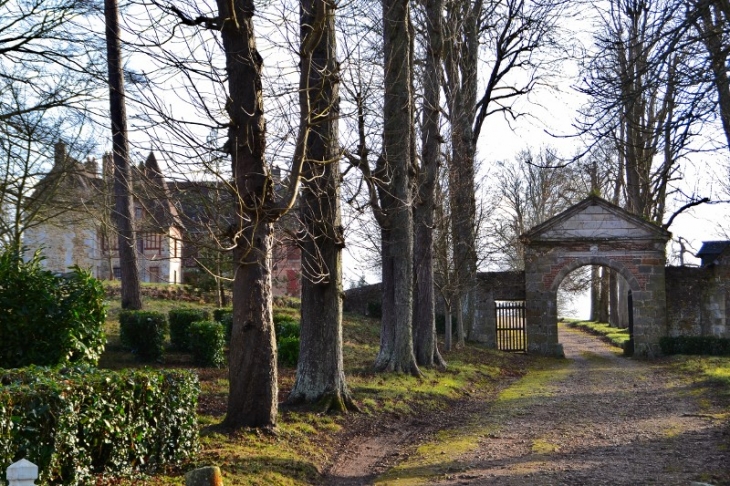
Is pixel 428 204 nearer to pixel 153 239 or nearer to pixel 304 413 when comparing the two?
pixel 304 413

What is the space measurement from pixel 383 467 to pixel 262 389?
1.71m

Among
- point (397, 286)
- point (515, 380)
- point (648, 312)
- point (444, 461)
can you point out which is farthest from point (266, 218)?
point (648, 312)

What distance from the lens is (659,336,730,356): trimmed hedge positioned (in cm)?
2514

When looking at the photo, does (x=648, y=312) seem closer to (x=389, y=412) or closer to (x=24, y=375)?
(x=389, y=412)

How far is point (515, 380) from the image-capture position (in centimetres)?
2044

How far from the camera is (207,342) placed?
15023mm

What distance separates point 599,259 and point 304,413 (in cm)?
1947

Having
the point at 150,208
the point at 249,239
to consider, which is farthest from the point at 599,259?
the point at 150,208

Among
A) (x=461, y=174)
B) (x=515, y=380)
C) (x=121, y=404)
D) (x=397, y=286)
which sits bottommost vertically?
(x=515, y=380)

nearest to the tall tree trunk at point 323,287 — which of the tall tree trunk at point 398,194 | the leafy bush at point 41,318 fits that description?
the leafy bush at point 41,318

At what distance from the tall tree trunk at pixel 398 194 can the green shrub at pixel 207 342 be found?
136 inches

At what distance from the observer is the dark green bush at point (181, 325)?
15.9 metres

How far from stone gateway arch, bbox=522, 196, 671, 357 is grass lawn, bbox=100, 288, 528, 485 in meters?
4.13

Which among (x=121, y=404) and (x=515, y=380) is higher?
(x=121, y=404)
